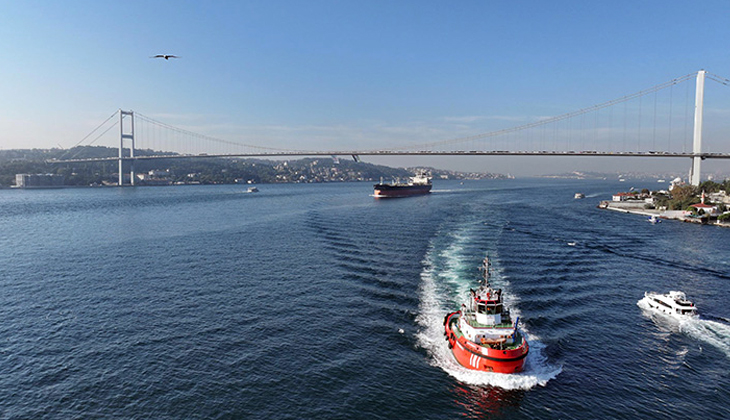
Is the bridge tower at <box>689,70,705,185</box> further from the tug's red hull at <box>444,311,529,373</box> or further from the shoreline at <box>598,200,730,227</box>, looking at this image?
the tug's red hull at <box>444,311,529,373</box>

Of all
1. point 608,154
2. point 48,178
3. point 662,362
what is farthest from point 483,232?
point 48,178

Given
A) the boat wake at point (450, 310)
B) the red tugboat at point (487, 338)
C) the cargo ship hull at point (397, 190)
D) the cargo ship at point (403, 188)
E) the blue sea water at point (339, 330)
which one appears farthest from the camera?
the cargo ship at point (403, 188)

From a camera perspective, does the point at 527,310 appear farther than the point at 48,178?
No

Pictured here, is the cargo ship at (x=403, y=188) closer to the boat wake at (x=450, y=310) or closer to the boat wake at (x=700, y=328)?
the boat wake at (x=450, y=310)

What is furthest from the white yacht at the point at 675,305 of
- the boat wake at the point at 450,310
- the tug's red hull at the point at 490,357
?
the tug's red hull at the point at 490,357

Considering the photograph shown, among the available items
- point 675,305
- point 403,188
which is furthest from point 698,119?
point 675,305

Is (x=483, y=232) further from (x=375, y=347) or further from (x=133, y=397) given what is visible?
(x=133, y=397)

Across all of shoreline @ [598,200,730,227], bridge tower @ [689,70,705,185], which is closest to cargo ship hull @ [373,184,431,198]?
shoreline @ [598,200,730,227]
